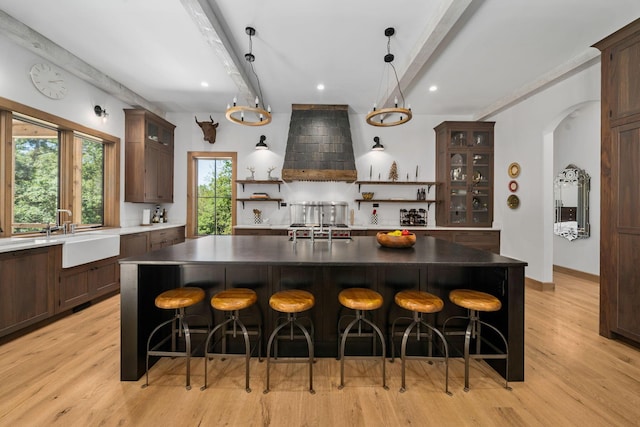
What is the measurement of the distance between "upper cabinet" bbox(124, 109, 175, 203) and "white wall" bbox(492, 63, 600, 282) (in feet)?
20.7

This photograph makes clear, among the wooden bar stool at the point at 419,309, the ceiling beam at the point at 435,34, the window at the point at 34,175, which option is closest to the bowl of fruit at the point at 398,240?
the wooden bar stool at the point at 419,309

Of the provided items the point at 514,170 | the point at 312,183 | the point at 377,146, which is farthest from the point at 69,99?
the point at 514,170

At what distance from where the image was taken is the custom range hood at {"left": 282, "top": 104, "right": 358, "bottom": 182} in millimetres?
4918

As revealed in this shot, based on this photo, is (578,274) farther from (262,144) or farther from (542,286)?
(262,144)

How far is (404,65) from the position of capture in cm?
339

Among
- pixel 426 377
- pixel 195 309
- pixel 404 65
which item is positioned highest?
pixel 404 65

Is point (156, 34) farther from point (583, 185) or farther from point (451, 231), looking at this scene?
point (583, 185)

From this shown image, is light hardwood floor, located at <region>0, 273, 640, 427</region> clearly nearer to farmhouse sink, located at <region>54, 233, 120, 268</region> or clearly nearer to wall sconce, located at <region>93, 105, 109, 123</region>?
farmhouse sink, located at <region>54, 233, 120, 268</region>

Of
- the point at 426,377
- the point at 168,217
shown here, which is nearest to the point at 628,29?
the point at 426,377

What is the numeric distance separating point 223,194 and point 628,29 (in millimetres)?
5847

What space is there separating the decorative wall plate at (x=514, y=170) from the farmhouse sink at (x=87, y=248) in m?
6.20

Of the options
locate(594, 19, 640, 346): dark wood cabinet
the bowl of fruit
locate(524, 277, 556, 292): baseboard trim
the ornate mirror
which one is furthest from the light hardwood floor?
the ornate mirror

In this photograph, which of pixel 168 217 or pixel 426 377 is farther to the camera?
pixel 168 217

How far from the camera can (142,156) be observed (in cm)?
452
